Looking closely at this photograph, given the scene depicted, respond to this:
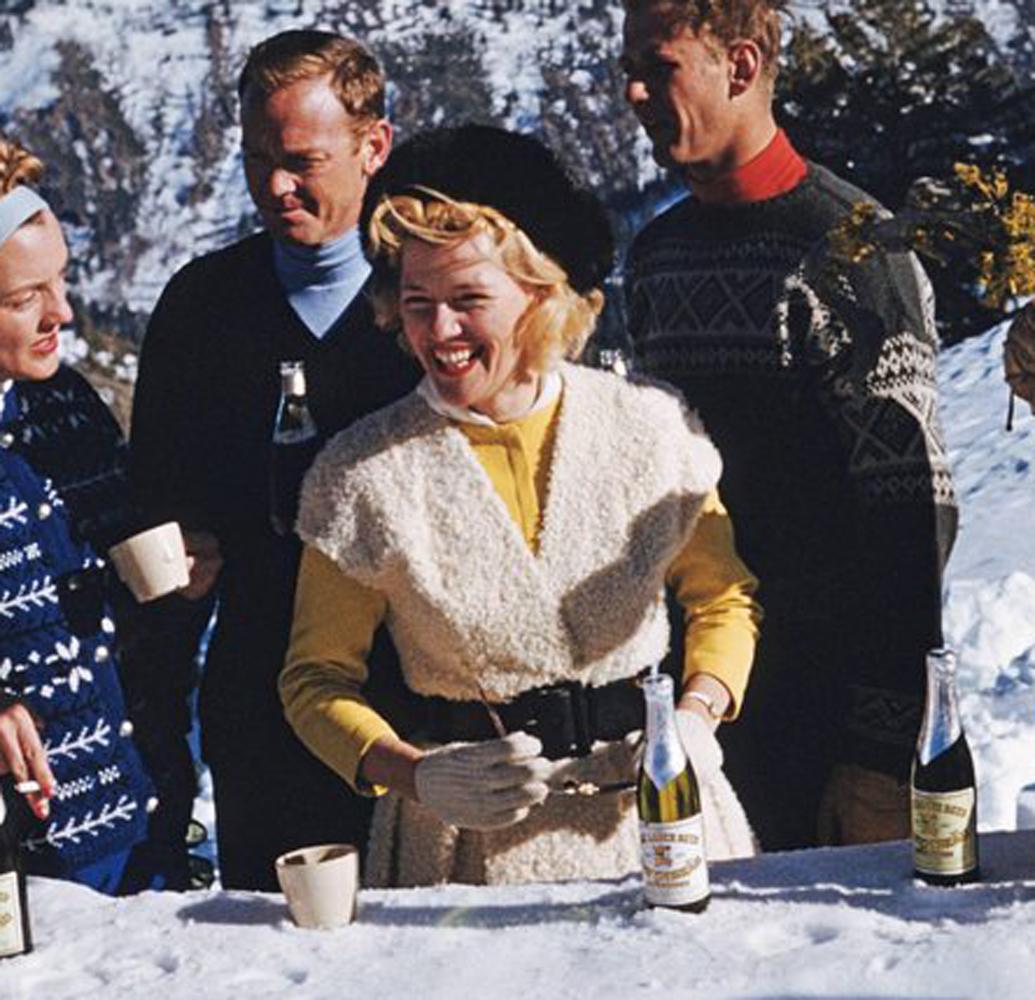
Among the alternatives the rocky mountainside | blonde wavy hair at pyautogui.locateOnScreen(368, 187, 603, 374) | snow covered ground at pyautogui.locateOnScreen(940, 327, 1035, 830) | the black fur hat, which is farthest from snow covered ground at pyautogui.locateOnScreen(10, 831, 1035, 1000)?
the rocky mountainside

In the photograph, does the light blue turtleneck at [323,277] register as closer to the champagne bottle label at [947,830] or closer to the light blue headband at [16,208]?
the light blue headband at [16,208]

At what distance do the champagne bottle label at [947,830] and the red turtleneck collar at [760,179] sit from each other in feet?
3.98

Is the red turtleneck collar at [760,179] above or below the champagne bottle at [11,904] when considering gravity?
above

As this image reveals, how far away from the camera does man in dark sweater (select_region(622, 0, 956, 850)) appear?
2580mm

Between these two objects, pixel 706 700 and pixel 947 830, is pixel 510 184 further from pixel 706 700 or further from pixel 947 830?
pixel 947 830

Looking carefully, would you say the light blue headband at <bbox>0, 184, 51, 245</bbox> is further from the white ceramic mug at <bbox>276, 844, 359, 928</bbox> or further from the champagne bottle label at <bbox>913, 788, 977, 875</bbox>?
the champagne bottle label at <bbox>913, 788, 977, 875</bbox>

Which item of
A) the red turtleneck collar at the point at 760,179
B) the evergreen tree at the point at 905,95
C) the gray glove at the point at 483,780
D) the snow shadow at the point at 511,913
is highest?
the evergreen tree at the point at 905,95

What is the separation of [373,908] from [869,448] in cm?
110

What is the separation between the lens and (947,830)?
1.79 m

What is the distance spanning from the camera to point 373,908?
1.90m

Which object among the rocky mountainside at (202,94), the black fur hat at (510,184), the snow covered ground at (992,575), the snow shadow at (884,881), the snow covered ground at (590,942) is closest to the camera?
the snow covered ground at (590,942)

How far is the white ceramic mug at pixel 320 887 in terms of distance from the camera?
1.81 metres

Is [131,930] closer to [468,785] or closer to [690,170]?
[468,785]

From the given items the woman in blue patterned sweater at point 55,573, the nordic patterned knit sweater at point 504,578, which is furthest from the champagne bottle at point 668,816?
the woman in blue patterned sweater at point 55,573
